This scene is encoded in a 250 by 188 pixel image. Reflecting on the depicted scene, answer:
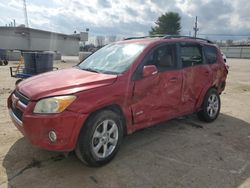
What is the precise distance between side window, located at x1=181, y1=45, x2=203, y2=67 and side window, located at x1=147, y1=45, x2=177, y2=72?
289 millimetres

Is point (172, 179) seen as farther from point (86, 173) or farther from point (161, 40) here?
point (161, 40)

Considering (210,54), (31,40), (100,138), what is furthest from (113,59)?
(31,40)

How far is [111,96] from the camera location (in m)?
3.60

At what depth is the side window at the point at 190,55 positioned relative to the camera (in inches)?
200

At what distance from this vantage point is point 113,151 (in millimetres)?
3807

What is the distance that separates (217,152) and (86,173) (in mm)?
2044

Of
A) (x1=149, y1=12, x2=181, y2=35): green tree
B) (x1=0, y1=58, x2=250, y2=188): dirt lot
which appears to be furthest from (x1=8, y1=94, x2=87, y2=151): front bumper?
(x1=149, y1=12, x2=181, y2=35): green tree

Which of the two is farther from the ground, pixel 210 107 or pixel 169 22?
pixel 169 22

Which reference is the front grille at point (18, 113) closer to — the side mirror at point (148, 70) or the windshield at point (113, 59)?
the windshield at point (113, 59)

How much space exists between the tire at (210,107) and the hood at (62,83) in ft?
8.52

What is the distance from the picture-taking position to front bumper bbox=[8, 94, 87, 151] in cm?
320

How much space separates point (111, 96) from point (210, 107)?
296 centimetres

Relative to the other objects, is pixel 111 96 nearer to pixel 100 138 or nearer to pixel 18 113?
pixel 100 138

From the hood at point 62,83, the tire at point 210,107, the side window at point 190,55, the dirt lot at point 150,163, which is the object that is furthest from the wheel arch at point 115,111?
the tire at point 210,107
